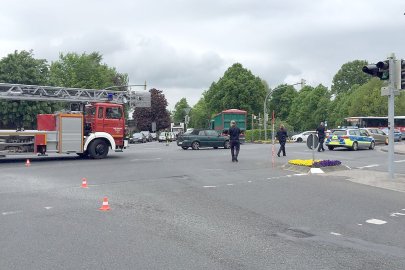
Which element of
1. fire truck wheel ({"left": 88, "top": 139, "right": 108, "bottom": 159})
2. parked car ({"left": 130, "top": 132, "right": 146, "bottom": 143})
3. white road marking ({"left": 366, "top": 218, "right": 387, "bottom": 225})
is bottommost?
white road marking ({"left": 366, "top": 218, "right": 387, "bottom": 225})

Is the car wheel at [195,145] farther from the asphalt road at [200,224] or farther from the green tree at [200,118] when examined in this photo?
the green tree at [200,118]

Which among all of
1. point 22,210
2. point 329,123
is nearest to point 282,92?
point 329,123

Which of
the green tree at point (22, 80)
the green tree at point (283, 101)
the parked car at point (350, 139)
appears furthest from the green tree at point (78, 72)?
the green tree at point (283, 101)

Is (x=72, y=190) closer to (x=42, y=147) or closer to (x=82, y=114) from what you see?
(x=42, y=147)

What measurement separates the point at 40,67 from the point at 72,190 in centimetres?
3936

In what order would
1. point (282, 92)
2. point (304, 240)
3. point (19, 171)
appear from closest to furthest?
point (304, 240) < point (19, 171) < point (282, 92)

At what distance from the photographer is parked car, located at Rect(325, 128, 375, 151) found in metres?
29.8

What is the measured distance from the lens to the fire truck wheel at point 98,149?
22.8m

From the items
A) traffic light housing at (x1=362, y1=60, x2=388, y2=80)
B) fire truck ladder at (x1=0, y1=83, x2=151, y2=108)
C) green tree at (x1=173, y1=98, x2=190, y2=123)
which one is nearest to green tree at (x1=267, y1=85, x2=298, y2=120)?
green tree at (x1=173, y1=98, x2=190, y2=123)

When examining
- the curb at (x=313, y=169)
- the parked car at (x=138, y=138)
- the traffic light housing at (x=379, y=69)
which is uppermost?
the traffic light housing at (x=379, y=69)

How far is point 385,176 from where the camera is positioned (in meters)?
15.3

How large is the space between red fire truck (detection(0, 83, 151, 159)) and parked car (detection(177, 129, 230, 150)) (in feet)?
30.0

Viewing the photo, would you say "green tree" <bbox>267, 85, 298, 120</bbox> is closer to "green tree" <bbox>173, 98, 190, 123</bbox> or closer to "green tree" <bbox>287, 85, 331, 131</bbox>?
"green tree" <bbox>287, 85, 331, 131</bbox>

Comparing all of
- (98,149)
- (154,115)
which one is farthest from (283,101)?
(98,149)
